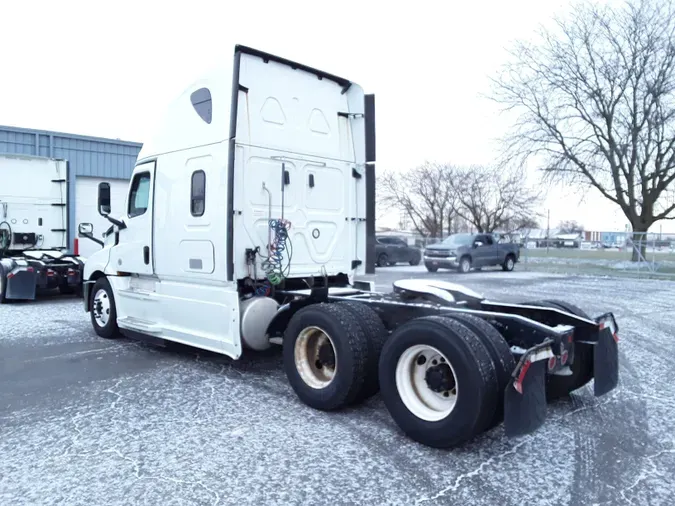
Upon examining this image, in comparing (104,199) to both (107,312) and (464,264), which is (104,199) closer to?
(107,312)

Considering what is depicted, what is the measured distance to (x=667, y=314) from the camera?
11.2 m

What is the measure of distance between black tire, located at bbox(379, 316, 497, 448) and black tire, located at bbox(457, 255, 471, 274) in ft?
66.5

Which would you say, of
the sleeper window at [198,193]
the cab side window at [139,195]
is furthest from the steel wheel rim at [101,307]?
the sleeper window at [198,193]

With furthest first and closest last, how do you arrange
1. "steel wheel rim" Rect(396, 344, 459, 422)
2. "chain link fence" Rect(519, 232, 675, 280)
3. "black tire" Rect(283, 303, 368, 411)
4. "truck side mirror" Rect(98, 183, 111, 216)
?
"chain link fence" Rect(519, 232, 675, 280) → "truck side mirror" Rect(98, 183, 111, 216) → "black tire" Rect(283, 303, 368, 411) → "steel wheel rim" Rect(396, 344, 459, 422)

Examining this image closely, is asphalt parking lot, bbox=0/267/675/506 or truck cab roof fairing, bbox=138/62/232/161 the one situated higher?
truck cab roof fairing, bbox=138/62/232/161

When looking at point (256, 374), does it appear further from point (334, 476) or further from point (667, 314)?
point (667, 314)

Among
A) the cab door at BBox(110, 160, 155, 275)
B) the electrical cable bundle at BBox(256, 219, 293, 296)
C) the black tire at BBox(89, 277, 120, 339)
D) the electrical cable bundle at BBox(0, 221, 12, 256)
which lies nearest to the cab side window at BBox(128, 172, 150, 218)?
the cab door at BBox(110, 160, 155, 275)

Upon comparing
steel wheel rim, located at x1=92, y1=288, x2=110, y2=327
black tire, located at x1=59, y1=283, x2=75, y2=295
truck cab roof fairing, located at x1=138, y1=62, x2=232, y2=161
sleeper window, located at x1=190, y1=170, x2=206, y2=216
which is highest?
truck cab roof fairing, located at x1=138, y1=62, x2=232, y2=161

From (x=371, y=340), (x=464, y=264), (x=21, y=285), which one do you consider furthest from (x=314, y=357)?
(x=464, y=264)

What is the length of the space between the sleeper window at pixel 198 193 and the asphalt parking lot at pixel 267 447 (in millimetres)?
1790

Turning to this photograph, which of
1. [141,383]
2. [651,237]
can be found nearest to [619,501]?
[141,383]

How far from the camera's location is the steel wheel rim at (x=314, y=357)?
506cm

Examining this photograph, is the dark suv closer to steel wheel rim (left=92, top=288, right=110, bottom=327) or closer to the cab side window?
steel wheel rim (left=92, top=288, right=110, bottom=327)

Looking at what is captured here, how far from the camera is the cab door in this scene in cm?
698
